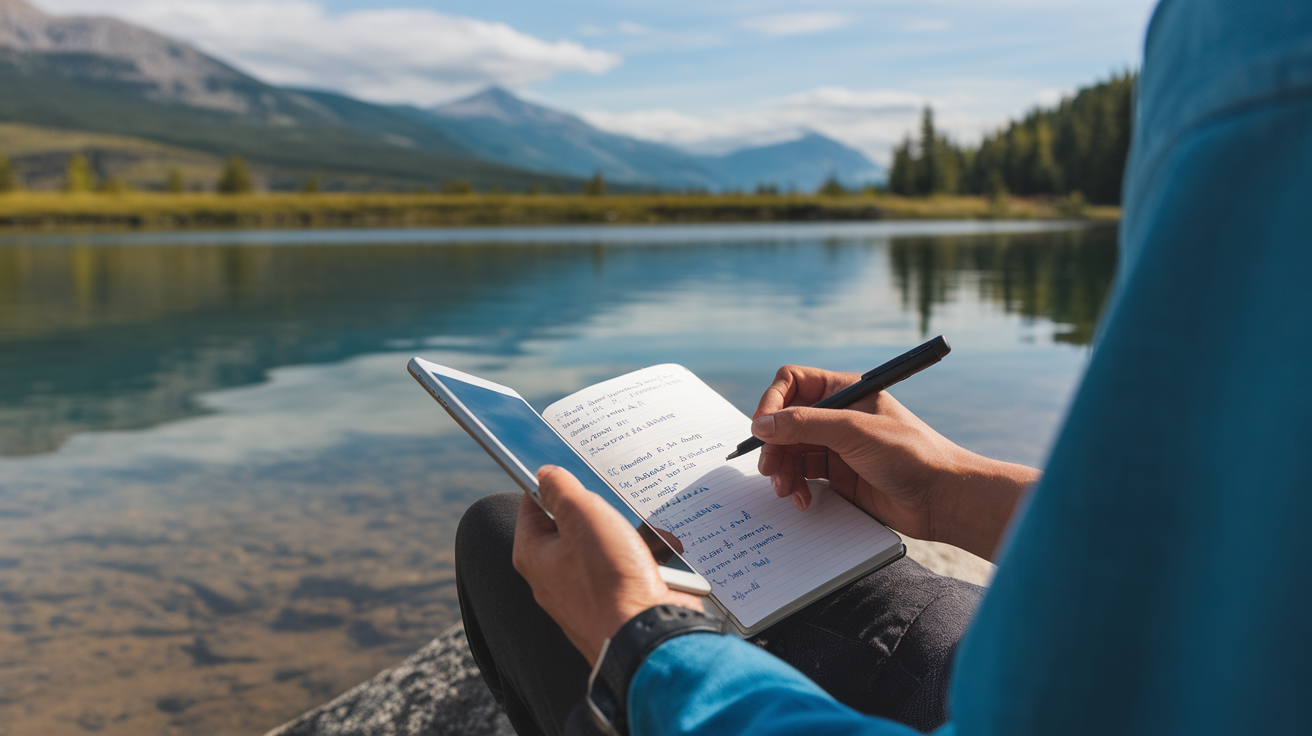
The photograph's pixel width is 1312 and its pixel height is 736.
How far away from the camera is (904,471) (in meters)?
1.40

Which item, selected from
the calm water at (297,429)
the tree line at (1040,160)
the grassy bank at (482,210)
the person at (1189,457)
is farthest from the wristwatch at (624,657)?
the tree line at (1040,160)

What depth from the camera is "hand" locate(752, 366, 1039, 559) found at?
1.36 m

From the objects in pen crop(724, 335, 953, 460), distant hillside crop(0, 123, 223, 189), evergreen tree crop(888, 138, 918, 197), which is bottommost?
pen crop(724, 335, 953, 460)

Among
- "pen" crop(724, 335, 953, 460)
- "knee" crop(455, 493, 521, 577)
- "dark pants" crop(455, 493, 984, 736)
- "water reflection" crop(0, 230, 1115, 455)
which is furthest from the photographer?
"water reflection" crop(0, 230, 1115, 455)

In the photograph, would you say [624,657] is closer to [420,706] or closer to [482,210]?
[420,706]

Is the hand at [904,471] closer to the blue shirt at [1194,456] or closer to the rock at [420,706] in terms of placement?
the blue shirt at [1194,456]

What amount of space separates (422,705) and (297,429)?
144 inches

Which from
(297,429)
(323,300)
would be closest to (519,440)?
(297,429)

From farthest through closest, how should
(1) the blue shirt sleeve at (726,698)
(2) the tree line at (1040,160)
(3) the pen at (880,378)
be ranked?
(2) the tree line at (1040,160) → (3) the pen at (880,378) → (1) the blue shirt sleeve at (726,698)

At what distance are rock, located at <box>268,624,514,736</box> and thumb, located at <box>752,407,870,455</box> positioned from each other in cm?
123

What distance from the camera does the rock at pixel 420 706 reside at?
2137 mm

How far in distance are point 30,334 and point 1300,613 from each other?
12.3 m

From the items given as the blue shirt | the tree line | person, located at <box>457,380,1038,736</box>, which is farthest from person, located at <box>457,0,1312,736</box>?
the tree line

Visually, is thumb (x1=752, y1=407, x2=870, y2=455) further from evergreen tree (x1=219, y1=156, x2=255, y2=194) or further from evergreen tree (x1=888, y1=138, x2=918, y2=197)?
evergreen tree (x1=219, y1=156, x2=255, y2=194)
